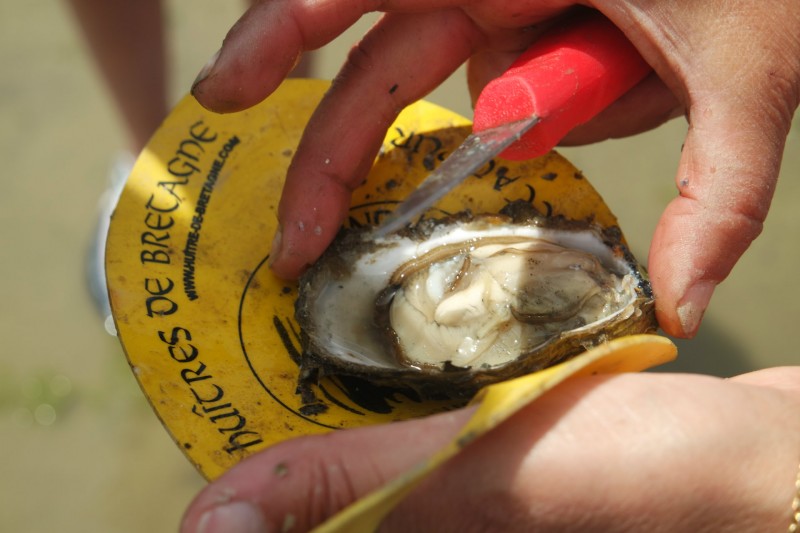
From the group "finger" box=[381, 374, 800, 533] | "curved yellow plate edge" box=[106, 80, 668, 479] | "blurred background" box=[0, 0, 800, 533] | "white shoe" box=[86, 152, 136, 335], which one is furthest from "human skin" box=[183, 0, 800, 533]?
"white shoe" box=[86, 152, 136, 335]

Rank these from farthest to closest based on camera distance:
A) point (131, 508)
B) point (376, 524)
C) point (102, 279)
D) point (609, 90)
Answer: point (102, 279) → point (131, 508) → point (609, 90) → point (376, 524)

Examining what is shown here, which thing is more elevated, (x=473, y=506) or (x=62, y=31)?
(x=62, y=31)

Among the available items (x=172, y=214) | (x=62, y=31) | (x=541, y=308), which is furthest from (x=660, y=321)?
(x=62, y=31)

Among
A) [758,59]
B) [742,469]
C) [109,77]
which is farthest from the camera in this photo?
[109,77]

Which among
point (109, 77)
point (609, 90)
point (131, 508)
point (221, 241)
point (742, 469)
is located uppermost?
point (109, 77)

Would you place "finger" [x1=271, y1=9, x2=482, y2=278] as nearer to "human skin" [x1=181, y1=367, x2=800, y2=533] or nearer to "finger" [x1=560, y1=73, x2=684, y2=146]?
"finger" [x1=560, y1=73, x2=684, y2=146]

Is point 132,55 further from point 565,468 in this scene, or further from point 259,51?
point 565,468

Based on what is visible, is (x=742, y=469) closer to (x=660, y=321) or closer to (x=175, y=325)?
(x=660, y=321)

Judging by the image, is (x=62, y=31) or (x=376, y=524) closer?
(x=376, y=524)
